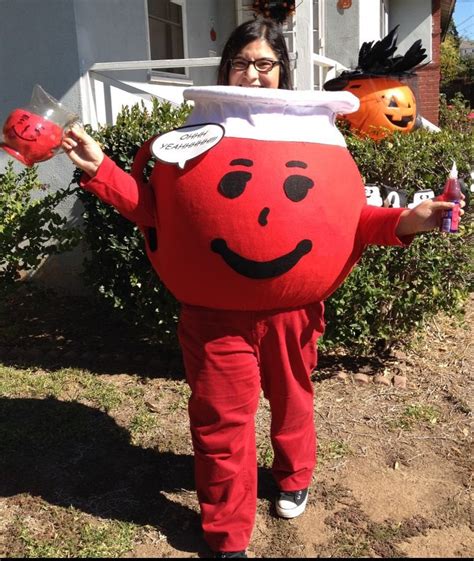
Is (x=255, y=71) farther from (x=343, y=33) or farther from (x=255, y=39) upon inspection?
(x=343, y=33)

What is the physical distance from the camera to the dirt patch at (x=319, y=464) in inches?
103

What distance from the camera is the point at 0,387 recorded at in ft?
12.9

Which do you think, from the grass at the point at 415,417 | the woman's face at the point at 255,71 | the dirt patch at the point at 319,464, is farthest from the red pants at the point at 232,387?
the grass at the point at 415,417

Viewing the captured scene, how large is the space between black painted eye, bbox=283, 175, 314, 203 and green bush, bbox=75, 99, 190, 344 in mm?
1827

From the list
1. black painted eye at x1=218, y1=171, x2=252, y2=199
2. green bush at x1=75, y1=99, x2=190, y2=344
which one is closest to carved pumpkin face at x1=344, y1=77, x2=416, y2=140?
green bush at x1=75, y1=99, x2=190, y2=344

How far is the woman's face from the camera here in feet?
7.86

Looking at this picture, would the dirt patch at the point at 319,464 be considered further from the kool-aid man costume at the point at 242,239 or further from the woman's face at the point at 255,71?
the woman's face at the point at 255,71

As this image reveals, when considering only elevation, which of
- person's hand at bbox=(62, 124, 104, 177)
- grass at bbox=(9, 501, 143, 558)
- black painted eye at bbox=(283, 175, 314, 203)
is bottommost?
grass at bbox=(9, 501, 143, 558)

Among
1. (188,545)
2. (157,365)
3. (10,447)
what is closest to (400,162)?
(157,365)

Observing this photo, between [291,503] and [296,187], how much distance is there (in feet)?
4.59

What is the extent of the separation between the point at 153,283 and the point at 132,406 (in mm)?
751

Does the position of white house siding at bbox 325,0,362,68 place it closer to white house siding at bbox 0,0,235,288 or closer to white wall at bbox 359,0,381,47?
white wall at bbox 359,0,381,47

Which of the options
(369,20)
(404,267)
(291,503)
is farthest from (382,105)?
(369,20)

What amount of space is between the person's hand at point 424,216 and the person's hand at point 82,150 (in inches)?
44.6
